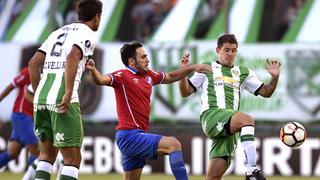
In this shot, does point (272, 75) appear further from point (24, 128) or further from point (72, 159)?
point (24, 128)

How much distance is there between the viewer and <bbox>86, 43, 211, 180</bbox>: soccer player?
32.2ft

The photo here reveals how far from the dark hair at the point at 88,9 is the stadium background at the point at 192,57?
6.74m

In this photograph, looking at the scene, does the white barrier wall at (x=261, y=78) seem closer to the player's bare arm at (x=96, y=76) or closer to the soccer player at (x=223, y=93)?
the soccer player at (x=223, y=93)

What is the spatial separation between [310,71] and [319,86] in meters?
0.28

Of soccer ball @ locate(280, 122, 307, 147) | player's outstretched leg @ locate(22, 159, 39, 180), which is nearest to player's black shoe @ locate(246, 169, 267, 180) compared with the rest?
soccer ball @ locate(280, 122, 307, 147)

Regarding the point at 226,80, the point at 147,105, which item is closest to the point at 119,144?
the point at 147,105

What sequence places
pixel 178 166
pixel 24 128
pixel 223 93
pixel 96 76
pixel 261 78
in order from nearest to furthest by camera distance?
1. pixel 178 166
2. pixel 96 76
3. pixel 223 93
4. pixel 24 128
5. pixel 261 78

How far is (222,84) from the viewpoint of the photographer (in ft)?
34.9

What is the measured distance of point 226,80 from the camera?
34.9 feet

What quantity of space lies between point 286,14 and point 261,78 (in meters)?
1.19

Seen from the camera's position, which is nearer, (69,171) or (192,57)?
(69,171)

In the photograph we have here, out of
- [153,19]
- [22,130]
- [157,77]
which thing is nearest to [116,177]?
[22,130]

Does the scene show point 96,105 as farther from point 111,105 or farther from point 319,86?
point 319,86

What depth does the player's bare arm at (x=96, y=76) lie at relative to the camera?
9.35 m
